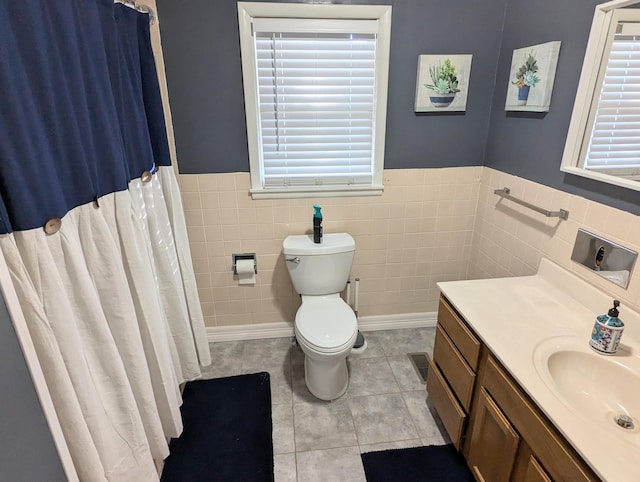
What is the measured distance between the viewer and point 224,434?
1846 millimetres

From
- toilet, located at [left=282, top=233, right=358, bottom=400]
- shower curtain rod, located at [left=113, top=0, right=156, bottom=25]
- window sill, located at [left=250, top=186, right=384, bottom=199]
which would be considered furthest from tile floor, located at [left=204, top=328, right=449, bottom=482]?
shower curtain rod, located at [left=113, top=0, right=156, bottom=25]

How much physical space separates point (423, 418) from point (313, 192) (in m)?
1.41

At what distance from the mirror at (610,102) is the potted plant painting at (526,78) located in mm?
307

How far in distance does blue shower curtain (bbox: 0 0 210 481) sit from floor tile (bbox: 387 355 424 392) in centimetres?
126

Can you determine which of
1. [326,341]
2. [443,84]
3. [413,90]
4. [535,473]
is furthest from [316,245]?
[535,473]

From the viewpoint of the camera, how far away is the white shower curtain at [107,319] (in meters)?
0.92

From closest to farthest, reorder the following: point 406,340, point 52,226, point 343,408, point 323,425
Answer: point 52,226 → point 323,425 → point 343,408 → point 406,340

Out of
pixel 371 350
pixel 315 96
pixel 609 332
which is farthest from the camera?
pixel 371 350

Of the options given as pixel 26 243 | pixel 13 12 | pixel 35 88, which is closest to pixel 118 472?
pixel 26 243

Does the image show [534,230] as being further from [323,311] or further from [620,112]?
[323,311]

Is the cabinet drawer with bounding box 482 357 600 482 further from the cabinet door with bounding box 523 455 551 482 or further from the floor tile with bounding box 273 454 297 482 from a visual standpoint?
the floor tile with bounding box 273 454 297 482

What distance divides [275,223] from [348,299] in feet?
2.40

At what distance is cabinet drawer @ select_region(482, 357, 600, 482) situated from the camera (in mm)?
941

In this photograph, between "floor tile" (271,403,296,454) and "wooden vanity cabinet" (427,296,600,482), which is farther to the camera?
"floor tile" (271,403,296,454)
